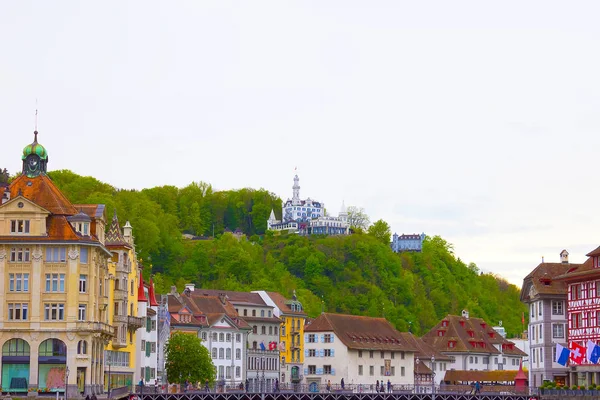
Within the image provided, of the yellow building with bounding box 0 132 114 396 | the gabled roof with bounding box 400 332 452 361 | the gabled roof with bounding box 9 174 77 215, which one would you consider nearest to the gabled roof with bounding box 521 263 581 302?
the gabled roof with bounding box 400 332 452 361

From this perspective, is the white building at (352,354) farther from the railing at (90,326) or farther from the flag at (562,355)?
the railing at (90,326)

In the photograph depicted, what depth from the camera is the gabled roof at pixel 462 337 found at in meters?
171

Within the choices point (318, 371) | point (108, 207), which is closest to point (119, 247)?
point (318, 371)

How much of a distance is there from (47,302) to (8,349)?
4.46m

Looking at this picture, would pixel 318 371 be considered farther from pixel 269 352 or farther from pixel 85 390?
pixel 85 390

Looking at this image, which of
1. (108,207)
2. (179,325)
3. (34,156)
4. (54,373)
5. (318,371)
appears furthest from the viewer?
(108,207)

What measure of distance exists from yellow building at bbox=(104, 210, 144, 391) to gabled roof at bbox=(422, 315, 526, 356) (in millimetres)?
62965

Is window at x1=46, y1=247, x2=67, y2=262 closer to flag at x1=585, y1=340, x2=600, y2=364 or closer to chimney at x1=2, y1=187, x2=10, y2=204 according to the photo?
chimney at x1=2, y1=187, x2=10, y2=204

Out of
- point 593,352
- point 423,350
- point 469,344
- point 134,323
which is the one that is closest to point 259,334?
point 423,350

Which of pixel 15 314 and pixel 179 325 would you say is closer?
pixel 15 314

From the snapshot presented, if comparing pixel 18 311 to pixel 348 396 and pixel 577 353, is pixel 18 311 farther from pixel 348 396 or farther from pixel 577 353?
pixel 577 353

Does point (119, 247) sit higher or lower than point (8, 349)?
higher

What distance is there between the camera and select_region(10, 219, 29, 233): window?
326 feet

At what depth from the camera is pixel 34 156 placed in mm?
105500
